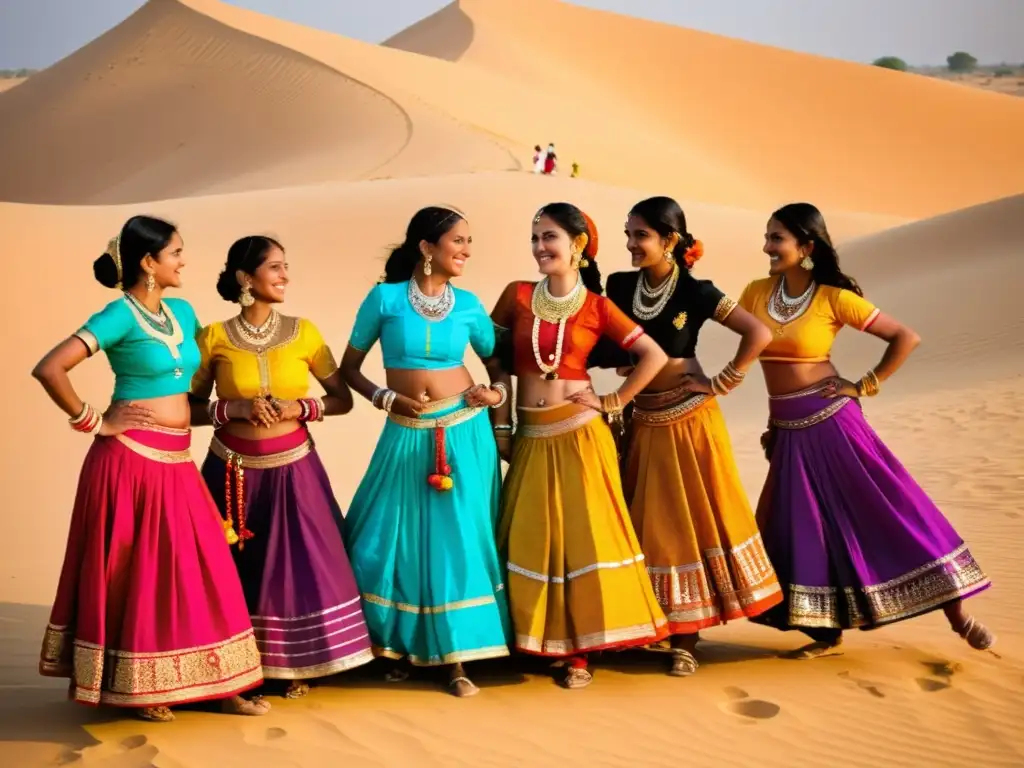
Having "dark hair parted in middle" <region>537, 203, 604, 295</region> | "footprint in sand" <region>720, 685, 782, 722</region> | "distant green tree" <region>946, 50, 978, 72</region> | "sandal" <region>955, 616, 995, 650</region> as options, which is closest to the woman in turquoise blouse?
"dark hair parted in middle" <region>537, 203, 604, 295</region>

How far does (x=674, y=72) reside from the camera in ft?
203

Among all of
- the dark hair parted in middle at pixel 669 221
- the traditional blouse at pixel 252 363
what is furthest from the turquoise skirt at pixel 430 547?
the dark hair parted in middle at pixel 669 221

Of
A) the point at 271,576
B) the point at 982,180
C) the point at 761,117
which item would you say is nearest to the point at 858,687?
the point at 271,576

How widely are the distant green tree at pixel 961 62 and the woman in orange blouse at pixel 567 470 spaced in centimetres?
10584

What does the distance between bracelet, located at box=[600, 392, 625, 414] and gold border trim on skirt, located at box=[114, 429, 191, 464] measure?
195 centimetres

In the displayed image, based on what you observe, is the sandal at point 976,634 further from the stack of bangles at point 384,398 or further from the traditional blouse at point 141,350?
the traditional blouse at point 141,350

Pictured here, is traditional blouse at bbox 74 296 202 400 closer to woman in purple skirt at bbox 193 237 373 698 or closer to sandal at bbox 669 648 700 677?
woman in purple skirt at bbox 193 237 373 698

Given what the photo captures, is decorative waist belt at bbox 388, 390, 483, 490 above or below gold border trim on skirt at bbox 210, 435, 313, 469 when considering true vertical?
above

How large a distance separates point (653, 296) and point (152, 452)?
98.8 inches

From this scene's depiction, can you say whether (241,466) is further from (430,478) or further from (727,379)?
(727,379)

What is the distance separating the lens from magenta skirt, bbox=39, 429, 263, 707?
16.6 feet

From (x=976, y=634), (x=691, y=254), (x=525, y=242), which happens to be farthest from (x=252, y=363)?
(x=525, y=242)

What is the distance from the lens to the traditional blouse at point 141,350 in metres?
5.25

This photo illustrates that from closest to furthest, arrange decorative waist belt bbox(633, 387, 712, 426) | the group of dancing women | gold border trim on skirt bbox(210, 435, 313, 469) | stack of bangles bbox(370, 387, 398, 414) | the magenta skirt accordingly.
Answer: the magenta skirt → the group of dancing women → gold border trim on skirt bbox(210, 435, 313, 469) → stack of bangles bbox(370, 387, 398, 414) → decorative waist belt bbox(633, 387, 712, 426)
